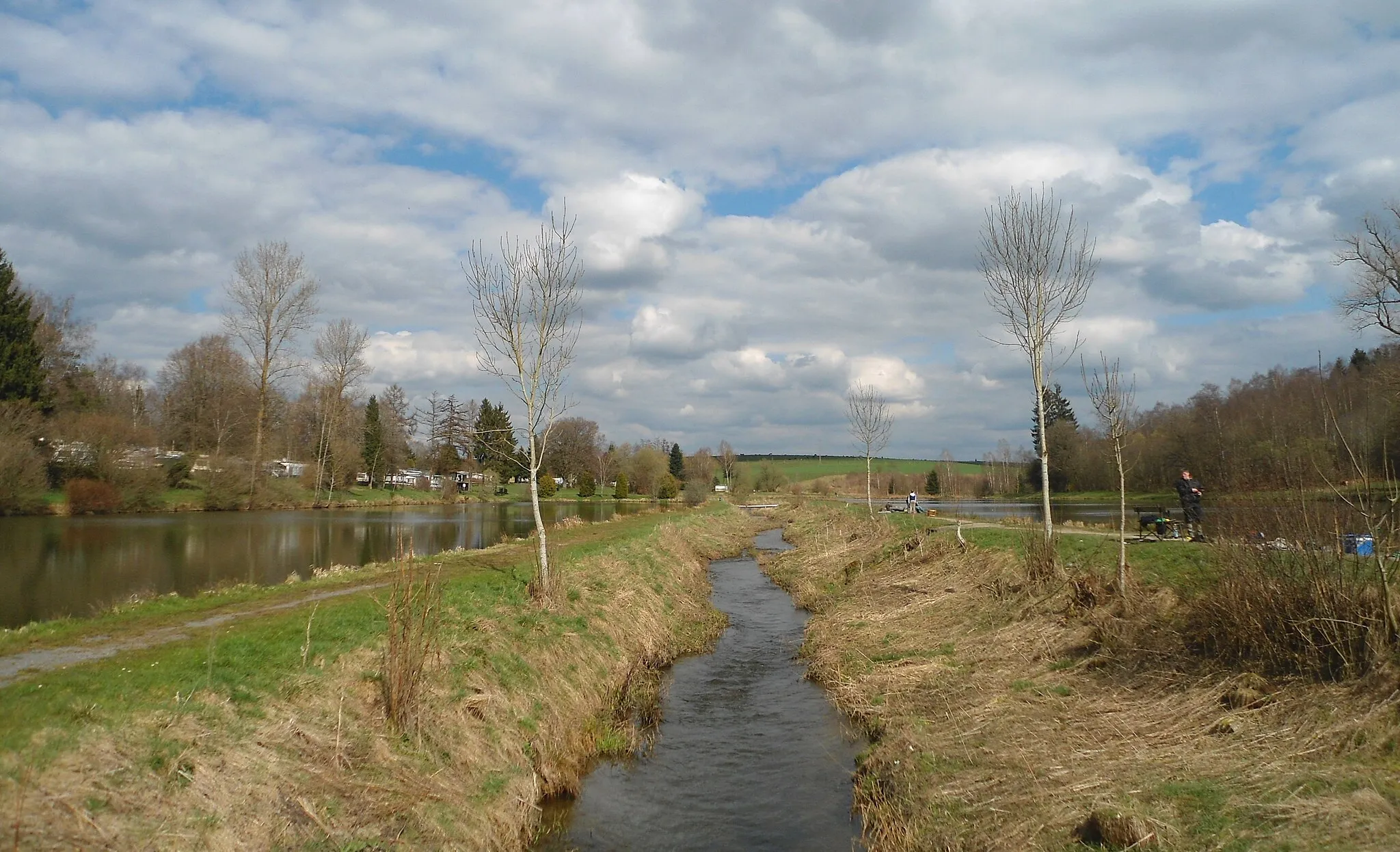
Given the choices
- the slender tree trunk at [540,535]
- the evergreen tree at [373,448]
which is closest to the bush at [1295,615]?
the slender tree trunk at [540,535]

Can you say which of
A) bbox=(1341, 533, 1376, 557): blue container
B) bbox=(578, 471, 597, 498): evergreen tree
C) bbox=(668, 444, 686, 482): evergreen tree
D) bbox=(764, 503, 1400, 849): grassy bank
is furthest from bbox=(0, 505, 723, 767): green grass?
bbox=(668, 444, 686, 482): evergreen tree

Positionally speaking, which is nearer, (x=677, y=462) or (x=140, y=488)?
(x=140, y=488)

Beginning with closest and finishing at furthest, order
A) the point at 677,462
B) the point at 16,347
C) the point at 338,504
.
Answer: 1. the point at 16,347
2. the point at 338,504
3. the point at 677,462

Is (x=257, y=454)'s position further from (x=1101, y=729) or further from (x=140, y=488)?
(x=1101, y=729)

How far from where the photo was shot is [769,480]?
9319cm

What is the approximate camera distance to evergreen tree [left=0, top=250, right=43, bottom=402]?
44.4 m

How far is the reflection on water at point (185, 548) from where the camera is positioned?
64.8 feet

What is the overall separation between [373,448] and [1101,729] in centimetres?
7677

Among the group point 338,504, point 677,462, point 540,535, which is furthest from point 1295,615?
point 677,462

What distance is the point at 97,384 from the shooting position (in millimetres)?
62594

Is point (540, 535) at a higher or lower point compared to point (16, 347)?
lower

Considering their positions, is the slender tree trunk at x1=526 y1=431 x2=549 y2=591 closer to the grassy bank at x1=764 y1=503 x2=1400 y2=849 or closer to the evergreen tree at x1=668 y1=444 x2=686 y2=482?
the grassy bank at x1=764 y1=503 x2=1400 y2=849

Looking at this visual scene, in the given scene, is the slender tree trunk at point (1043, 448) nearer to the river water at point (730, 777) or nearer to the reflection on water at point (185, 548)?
the river water at point (730, 777)

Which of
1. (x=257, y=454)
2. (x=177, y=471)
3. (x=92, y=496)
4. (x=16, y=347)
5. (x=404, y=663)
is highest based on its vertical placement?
(x=16, y=347)
